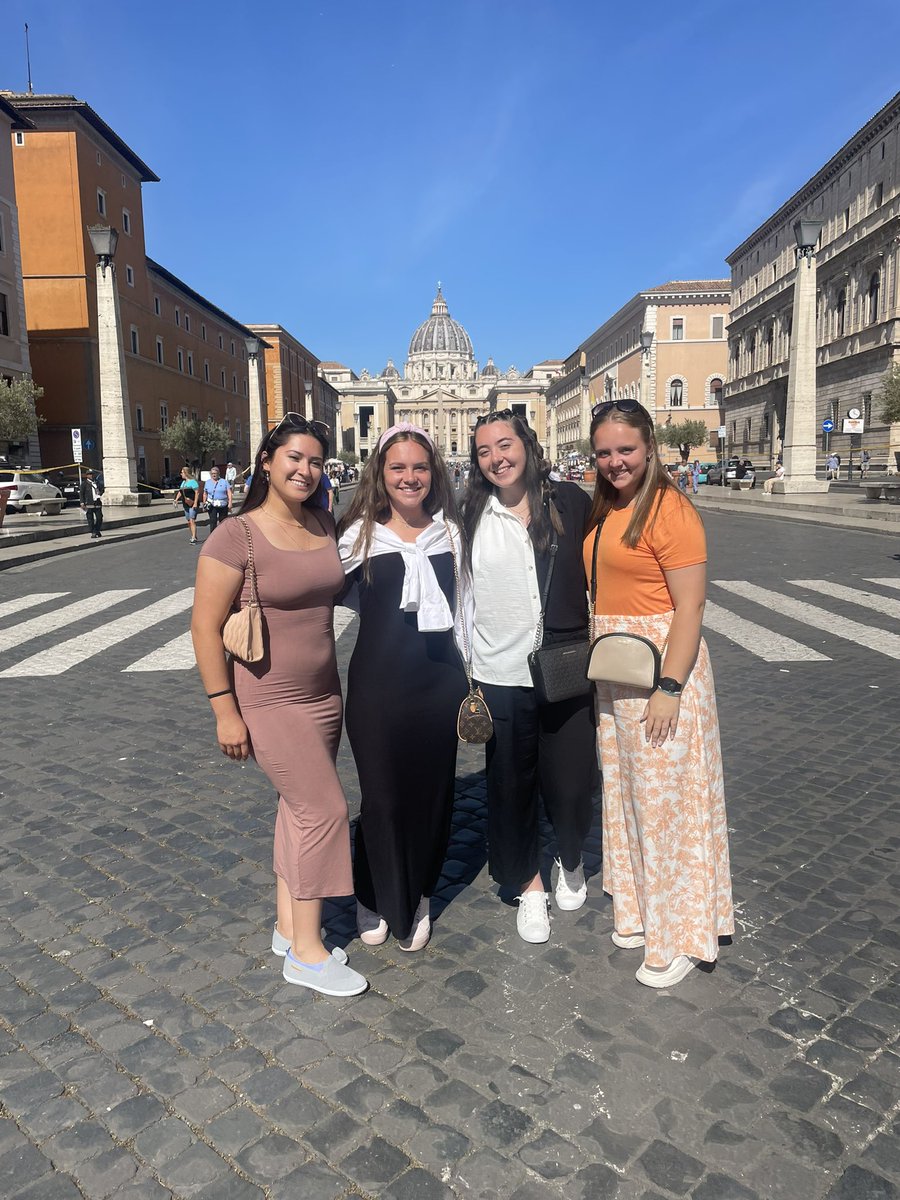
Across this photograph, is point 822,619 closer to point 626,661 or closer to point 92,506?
point 626,661

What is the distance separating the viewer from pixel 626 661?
2541mm

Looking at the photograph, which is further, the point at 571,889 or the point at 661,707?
the point at 571,889

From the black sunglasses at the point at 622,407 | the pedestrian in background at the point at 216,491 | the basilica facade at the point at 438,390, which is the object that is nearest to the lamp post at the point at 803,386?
the pedestrian in background at the point at 216,491

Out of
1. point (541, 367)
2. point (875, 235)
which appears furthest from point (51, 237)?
point (541, 367)

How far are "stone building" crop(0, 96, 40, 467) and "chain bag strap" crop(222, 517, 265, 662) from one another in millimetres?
34869

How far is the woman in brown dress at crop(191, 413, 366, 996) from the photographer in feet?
8.03

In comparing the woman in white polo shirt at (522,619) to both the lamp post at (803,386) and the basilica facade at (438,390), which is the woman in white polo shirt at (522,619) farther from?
the basilica facade at (438,390)

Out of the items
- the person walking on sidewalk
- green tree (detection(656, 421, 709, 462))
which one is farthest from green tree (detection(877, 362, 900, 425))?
green tree (detection(656, 421, 709, 462))

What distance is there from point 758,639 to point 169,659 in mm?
4997

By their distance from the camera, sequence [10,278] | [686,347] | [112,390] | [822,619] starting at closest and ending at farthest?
[822,619] < [112,390] < [10,278] < [686,347]

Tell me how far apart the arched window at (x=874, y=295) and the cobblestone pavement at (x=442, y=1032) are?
3821 cm

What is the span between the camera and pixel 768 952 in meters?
2.81

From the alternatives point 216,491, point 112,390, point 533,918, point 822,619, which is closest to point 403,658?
point 533,918

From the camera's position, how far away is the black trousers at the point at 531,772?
283 centimetres
